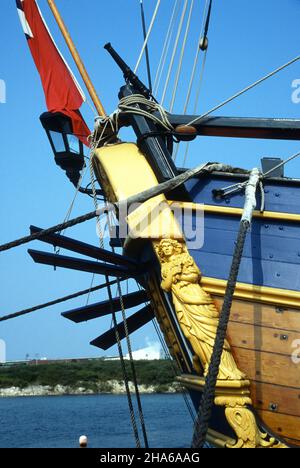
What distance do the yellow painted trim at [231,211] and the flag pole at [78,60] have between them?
1.70 meters

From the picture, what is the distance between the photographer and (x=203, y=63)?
28.1ft

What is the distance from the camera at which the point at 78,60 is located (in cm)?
739

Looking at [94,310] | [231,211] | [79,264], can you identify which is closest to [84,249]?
[79,264]

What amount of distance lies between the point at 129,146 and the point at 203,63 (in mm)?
2700

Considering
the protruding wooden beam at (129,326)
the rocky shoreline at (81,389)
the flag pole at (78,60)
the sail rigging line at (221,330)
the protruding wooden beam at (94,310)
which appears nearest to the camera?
the sail rigging line at (221,330)

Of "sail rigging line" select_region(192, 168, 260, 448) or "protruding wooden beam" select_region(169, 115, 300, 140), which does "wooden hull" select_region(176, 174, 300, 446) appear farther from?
"protruding wooden beam" select_region(169, 115, 300, 140)

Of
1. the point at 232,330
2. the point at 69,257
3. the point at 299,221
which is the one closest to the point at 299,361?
the point at 232,330

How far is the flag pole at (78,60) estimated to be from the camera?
279 inches

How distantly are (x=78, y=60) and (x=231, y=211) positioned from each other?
276cm

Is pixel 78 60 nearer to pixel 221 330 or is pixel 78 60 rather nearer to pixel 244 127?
pixel 244 127

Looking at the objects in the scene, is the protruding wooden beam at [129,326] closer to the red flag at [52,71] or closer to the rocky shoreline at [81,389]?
the red flag at [52,71]

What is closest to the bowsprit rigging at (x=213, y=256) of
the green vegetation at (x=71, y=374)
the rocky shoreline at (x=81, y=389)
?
the green vegetation at (x=71, y=374)

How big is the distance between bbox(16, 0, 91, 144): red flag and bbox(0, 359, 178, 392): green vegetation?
8238 centimetres

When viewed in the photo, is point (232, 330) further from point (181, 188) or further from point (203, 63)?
point (203, 63)
